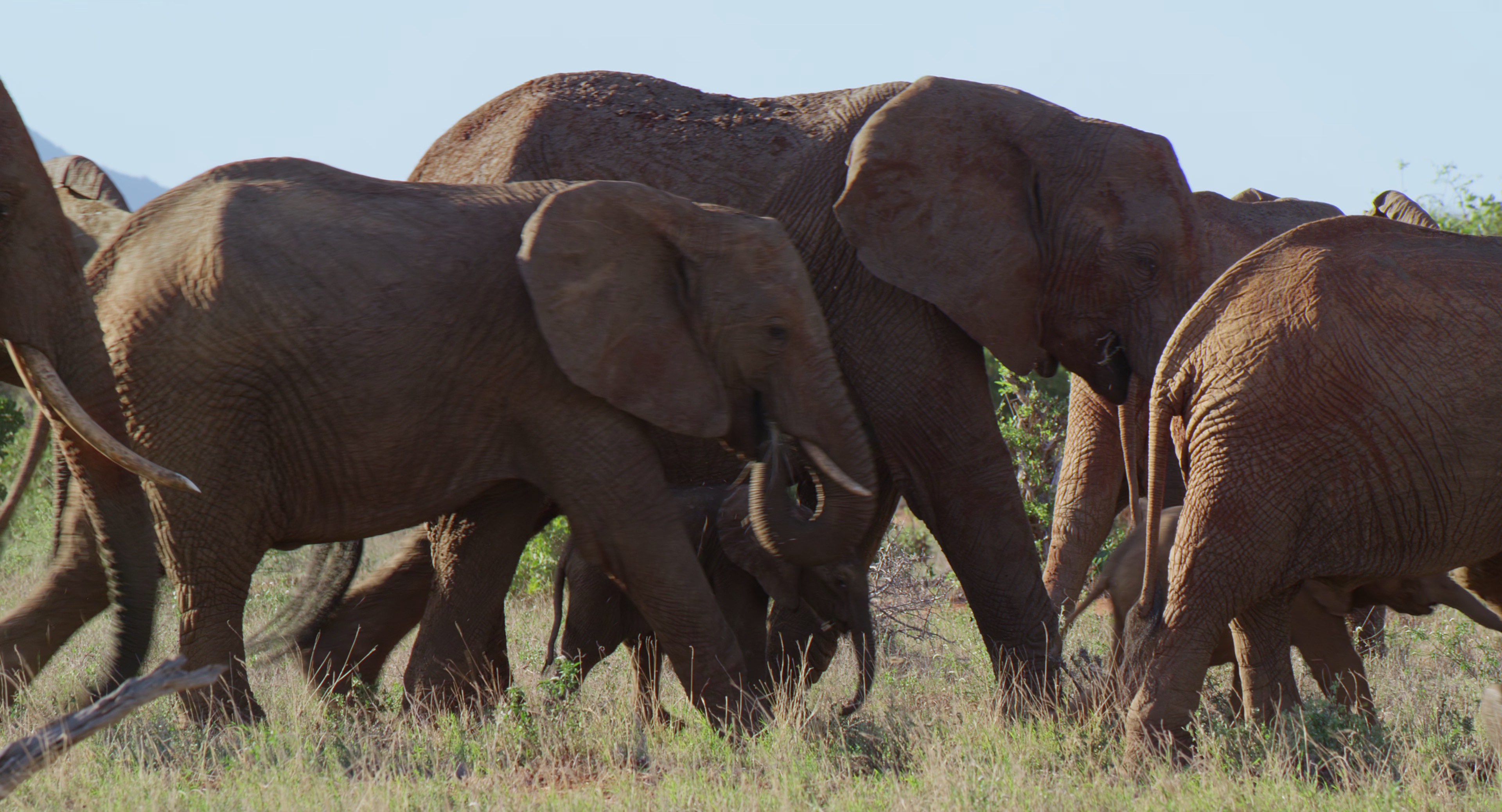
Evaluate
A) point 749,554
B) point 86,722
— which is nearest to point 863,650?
point 749,554

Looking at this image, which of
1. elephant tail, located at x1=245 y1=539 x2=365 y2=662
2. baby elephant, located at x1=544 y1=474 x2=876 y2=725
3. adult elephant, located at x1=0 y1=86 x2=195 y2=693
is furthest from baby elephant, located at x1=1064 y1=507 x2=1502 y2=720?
adult elephant, located at x1=0 y1=86 x2=195 y2=693

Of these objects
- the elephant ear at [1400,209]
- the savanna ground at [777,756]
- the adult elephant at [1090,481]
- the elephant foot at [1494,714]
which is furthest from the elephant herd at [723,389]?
the elephant ear at [1400,209]

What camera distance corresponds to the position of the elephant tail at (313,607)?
698 centimetres

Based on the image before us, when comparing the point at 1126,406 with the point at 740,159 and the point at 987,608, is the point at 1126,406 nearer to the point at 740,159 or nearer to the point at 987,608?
the point at 987,608

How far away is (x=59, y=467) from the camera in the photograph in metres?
6.57

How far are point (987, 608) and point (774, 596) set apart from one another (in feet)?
2.96

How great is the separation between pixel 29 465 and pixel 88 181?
2.06m

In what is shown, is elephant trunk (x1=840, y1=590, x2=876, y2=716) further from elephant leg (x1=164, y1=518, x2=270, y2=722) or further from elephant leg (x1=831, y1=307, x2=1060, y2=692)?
elephant leg (x1=164, y1=518, x2=270, y2=722)

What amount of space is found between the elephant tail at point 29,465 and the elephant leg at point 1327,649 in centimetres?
493

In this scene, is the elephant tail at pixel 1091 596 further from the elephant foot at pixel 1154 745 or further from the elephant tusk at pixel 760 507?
the elephant tusk at pixel 760 507

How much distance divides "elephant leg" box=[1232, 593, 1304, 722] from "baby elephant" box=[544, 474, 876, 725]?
1.54 meters

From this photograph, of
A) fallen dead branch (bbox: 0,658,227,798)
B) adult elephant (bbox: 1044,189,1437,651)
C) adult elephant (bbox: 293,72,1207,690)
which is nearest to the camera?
fallen dead branch (bbox: 0,658,227,798)

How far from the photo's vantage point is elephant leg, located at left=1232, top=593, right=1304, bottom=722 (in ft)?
18.4

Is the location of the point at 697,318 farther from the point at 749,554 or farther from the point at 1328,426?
the point at 1328,426
